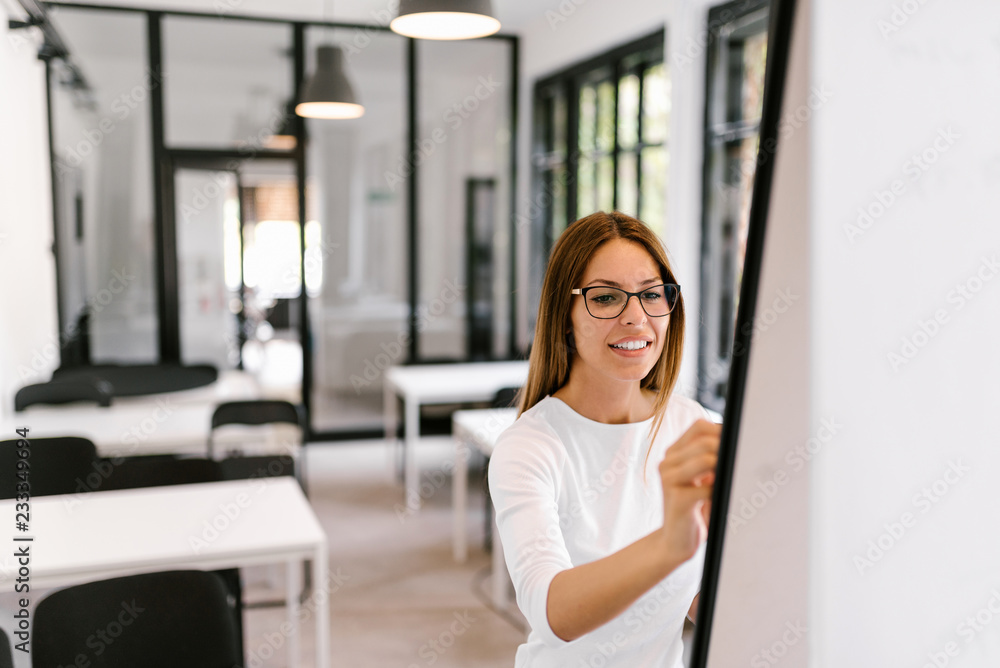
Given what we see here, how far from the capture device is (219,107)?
21.2 feet

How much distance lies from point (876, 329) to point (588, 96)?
20.0 ft

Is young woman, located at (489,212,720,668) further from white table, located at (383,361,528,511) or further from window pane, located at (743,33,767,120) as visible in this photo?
window pane, located at (743,33,767,120)

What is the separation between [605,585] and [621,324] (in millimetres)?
269

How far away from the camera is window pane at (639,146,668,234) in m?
5.15

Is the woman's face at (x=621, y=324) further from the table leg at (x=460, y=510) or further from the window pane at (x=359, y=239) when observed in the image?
the window pane at (x=359, y=239)

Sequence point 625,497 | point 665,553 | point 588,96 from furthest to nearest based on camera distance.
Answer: point 588,96 < point 625,497 < point 665,553

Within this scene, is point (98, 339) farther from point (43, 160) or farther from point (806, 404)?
point (806, 404)

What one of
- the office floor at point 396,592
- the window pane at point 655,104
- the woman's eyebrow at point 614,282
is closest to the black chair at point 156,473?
the office floor at point 396,592

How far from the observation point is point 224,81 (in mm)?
6480

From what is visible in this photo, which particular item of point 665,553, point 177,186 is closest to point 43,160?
point 177,186

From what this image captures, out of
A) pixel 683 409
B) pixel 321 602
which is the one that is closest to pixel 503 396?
pixel 321 602

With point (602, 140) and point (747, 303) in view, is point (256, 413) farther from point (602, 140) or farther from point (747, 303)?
point (747, 303)

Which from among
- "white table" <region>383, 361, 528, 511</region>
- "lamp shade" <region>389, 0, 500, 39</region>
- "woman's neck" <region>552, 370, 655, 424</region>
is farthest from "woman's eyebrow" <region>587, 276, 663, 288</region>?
"white table" <region>383, 361, 528, 511</region>

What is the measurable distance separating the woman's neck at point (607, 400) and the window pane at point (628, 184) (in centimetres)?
462
